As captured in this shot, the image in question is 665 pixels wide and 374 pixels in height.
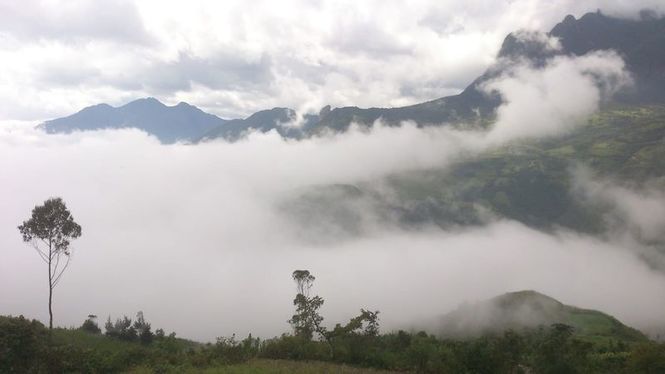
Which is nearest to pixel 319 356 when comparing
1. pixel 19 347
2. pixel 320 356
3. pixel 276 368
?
pixel 320 356

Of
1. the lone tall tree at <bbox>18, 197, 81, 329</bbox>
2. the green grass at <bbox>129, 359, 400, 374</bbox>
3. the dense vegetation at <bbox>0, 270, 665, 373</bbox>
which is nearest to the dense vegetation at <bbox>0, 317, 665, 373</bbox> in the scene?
the dense vegetation at <bbox>0, 270, 665, 373</bbox>

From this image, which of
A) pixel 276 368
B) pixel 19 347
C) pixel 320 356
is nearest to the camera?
pixel 19 347

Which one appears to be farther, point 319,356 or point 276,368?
point 319,356

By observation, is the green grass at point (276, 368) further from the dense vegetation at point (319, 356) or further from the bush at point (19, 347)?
the bush at point (19, 347)

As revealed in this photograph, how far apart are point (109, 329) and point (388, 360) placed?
51514 millimetres

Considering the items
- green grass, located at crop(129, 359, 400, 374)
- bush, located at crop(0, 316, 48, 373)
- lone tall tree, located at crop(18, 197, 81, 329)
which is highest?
lone tall tree, located at crop(18, 197, 81, 329)

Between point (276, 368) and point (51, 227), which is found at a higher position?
point (51, 227)

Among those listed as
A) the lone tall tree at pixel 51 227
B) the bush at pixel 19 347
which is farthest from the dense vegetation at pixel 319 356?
the lone tall tree at pixel 51 227

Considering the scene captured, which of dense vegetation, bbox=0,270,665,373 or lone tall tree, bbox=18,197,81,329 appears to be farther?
lone tall tree, bbox=18,197,81,329

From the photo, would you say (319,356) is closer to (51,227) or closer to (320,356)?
(320,356)

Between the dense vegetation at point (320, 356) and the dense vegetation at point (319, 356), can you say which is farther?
the dense vegetation at point (319, 356)

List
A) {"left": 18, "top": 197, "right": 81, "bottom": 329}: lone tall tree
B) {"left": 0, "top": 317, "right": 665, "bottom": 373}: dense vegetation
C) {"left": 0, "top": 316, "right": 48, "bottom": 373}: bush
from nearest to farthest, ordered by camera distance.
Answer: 1. {"left": 0, "top": 316, "right": 48, "bottom": 373}: bush
2. {"left": 0, "top": 317, "right": 665, "bottom": 373}: dense vegetation
3. {"left": 18, "top": 197, "right": 81, "bottom": 329}: lone tall tree

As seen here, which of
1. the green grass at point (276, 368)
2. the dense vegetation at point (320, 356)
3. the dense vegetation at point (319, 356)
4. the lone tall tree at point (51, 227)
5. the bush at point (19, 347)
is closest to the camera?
the bush at point (19, 347)

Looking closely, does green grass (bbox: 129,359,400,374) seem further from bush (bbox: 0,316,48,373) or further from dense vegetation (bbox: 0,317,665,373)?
bush (bbox: 0,316,48,373)
